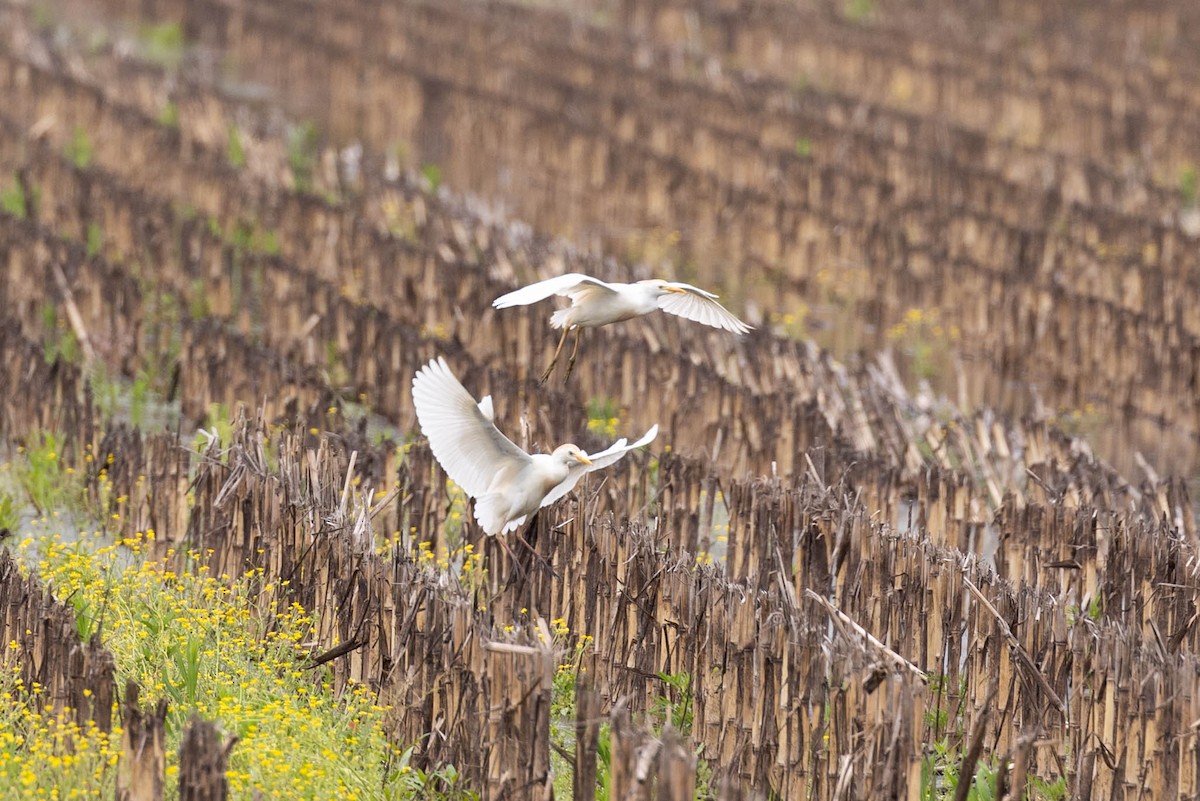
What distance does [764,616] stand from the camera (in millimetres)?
6418

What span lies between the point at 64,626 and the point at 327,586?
1.10 m

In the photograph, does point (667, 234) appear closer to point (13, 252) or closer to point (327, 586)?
point (13, 252)

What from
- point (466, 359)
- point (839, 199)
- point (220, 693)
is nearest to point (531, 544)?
point (220, 693)

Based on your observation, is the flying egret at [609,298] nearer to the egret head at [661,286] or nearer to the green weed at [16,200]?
the egret head at [661,286]

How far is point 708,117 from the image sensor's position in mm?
17922

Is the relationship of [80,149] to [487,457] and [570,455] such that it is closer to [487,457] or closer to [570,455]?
[487,457]

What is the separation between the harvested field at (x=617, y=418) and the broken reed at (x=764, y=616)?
2 cm

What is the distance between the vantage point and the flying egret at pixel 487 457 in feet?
20.4

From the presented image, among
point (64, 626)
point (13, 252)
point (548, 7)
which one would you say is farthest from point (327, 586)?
point (548, 7)

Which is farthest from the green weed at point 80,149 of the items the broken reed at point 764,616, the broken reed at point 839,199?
the broken reed at point 764,616

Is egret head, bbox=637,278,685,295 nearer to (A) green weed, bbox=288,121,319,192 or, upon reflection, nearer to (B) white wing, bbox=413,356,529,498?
(B) white wing, bbox=413,356,529,498

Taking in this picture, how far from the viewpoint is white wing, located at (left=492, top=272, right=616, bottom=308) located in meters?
6.14

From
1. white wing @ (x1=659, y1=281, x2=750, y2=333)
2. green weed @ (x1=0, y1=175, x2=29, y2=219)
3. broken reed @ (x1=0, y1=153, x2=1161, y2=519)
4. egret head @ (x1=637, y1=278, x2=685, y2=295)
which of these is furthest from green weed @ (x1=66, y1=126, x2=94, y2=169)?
egret head @ (x1=637, y1=278, x2=685, y2=295)

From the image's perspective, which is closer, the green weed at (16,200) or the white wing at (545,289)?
the white wing at (545,289)
